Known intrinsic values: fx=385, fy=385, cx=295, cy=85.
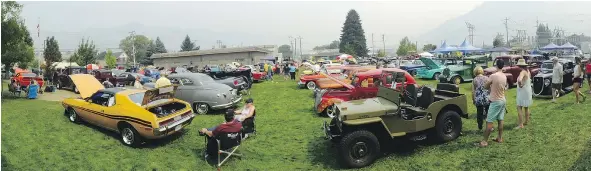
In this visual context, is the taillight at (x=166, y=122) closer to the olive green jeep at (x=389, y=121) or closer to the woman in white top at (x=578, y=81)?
the olive green jeep at (x=389, y=121)

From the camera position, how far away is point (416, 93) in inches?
340

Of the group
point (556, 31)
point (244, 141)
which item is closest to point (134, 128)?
point (244, 141)

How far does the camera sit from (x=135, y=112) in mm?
9422

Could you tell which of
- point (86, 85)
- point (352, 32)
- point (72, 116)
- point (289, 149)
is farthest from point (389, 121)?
point (352, 32)

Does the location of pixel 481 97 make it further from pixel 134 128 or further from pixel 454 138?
pixel 134 128

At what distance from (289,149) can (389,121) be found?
2.61 meters

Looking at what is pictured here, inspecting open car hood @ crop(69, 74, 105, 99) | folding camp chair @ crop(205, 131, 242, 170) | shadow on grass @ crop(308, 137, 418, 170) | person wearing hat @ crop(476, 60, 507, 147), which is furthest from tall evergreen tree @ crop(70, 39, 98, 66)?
person wearing hat @ crop(476, 60, 507, 147)

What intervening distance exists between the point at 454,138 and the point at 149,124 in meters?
7.03

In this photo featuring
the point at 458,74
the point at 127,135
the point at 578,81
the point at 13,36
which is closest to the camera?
the point at 127,135

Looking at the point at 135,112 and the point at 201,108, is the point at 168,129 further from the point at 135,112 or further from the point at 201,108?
the point at 201,108

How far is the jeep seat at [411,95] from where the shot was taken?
28.4 feet

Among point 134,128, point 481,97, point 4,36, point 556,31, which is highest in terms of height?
point 556,31

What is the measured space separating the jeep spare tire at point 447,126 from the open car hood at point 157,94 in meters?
6.89

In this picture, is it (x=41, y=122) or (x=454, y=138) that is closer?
(x=454, y=138)
